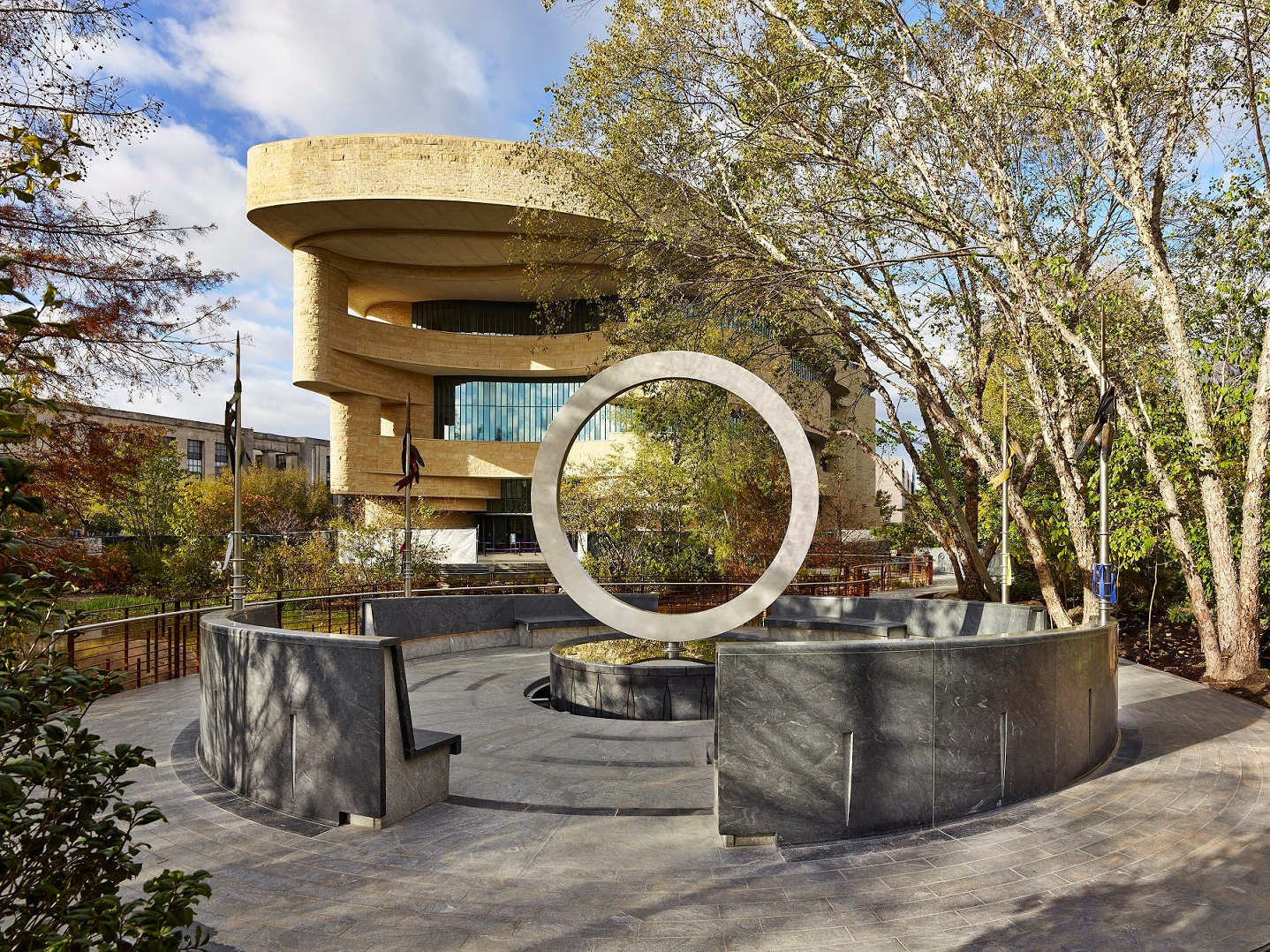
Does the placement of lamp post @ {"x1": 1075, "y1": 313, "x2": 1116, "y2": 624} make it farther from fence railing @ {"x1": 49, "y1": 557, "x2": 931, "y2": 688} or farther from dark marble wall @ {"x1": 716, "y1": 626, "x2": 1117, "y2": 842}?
fence railing @ {"x1": 49, "y1": 557, "x2": 931, "y2": 688}

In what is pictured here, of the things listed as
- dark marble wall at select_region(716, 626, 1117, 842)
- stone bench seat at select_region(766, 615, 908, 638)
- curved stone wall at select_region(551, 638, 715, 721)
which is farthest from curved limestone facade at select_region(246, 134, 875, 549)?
dark marble wall at select_region(716, 626, 1117, 842)

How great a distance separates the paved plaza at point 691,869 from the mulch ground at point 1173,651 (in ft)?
12.1

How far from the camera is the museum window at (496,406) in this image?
4706 centimetres

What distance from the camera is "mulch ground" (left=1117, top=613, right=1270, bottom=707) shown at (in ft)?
33.3

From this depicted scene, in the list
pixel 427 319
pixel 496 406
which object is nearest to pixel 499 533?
pixel 496 406

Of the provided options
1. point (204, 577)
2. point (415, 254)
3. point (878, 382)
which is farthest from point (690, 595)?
point (415, 254)

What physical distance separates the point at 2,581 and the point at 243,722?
462 centimetres

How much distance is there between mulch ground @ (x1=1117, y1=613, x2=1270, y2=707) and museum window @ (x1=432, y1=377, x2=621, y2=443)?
33737 mm

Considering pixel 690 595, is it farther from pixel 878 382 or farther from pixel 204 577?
pixel 204 577

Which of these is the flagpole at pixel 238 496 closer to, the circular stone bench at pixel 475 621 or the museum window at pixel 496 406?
the circular stone bench at pixel 475 621

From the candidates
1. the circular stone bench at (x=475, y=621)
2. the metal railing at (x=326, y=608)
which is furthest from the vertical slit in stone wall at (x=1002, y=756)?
the metal railing at (x=326, y=608)

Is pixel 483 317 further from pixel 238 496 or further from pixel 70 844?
pixel 70 844

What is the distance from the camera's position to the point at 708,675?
9.23 m

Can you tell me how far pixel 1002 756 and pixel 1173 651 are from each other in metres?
10.9
